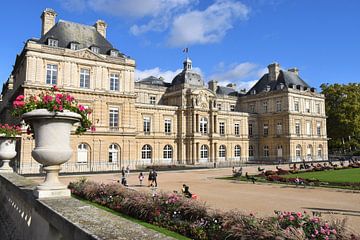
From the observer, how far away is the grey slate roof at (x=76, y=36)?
33.4 meters

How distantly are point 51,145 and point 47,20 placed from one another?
3549 cm

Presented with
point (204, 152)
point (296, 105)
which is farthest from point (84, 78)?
point (296, 105)

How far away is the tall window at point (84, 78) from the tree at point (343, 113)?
44.0 m

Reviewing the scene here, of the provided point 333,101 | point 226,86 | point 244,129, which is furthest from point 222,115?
point 333,101

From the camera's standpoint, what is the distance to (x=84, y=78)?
32.8 meters

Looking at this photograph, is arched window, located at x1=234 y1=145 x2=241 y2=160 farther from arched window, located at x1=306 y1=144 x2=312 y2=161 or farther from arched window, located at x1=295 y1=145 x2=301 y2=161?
arched window, located at x1=306 y1=144 x2=312 y2=161

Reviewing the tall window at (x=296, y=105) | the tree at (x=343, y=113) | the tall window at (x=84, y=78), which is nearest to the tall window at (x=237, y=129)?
the tall window at (x=296, y=105)

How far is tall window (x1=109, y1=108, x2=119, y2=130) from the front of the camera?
3416 centimetres

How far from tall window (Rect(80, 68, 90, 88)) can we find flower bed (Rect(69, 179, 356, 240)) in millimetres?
22412

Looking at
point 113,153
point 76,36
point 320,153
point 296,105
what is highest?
point 76,36

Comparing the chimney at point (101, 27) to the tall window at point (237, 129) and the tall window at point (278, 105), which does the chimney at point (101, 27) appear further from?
the tall window at point (278, 105)

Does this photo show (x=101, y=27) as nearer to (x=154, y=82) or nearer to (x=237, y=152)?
(x=154, y=82)

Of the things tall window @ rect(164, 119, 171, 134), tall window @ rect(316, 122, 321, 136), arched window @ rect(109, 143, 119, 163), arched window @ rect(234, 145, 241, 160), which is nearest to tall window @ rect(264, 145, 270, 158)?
arched window @ rect(234, 145, 241, 160)

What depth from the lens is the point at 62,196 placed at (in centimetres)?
532
